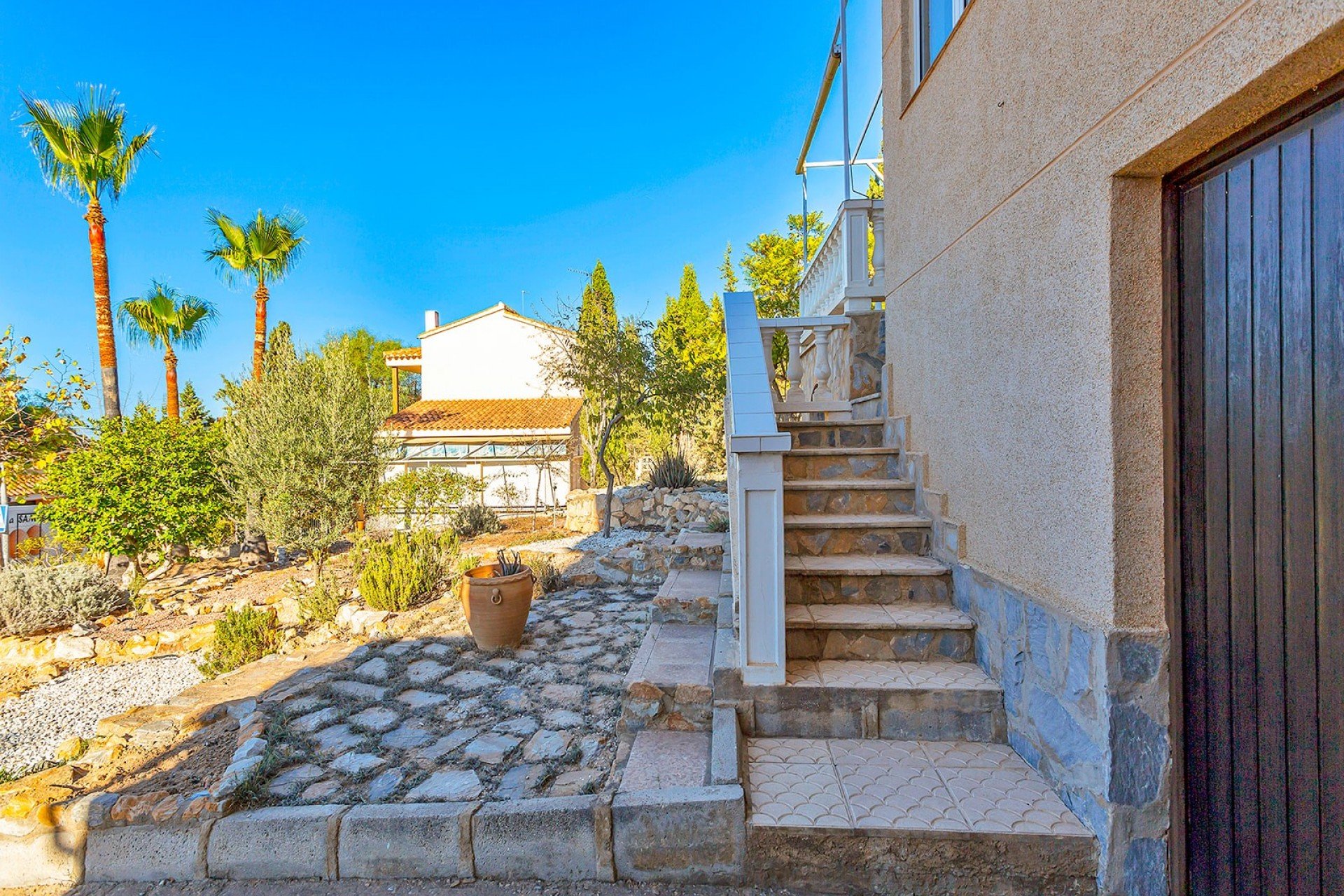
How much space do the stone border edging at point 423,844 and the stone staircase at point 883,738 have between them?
7.5 inches

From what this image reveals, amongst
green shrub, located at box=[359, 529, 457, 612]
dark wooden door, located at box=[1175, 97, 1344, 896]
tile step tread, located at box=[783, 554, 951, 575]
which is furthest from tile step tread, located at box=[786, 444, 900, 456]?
green shrub, located at box=[359, 529, 457, 612]

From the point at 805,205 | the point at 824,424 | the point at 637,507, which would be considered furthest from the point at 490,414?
the point at 824,424

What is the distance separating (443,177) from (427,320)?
14.0 feet

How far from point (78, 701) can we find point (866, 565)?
5510mm

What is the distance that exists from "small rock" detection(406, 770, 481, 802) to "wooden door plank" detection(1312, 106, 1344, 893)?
2488mm

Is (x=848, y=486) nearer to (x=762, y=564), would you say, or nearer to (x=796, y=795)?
(x=762, y=564)

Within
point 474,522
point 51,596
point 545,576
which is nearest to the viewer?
point 545,576

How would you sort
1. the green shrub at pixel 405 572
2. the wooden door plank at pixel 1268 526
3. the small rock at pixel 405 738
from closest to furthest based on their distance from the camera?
the wooden door plank at pixel 1268 526
the small rock at pixel 405 738
the green shrub at pixel 405 572

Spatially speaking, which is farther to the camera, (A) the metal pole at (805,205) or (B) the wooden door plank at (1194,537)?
(A) the metal pole at (805,205)

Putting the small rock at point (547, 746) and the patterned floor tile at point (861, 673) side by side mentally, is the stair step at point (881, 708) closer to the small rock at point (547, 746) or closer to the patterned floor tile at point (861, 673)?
the patterned floor tile at point (861, 673)

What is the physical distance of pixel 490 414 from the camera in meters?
14.9

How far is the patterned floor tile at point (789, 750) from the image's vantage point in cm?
227

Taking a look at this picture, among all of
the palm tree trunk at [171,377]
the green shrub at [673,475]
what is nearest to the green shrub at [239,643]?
the green shrub at [673,475]

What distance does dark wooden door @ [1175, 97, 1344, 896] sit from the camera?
128 cm
